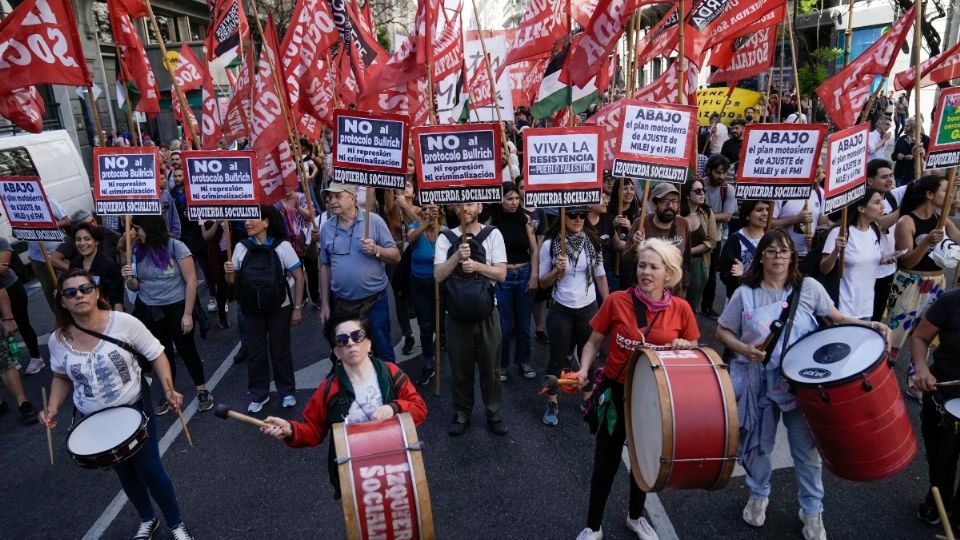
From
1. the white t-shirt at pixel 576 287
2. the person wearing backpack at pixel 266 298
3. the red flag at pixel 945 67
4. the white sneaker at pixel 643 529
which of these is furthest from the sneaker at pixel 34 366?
the red flag at pixel 945 67

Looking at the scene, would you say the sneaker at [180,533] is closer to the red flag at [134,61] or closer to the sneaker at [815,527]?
the sneaker at [815,527]

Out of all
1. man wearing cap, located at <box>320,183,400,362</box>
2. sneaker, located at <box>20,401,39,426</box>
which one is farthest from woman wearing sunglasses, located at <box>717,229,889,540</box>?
sneaker, located at <box>20,401,39,426</box>

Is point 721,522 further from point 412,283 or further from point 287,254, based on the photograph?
point 287,254

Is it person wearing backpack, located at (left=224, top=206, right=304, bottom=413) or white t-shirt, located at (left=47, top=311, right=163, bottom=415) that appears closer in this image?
white t-shirt, located at (left=47, top=311, right=163, bottom=415)

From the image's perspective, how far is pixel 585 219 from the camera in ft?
17.9

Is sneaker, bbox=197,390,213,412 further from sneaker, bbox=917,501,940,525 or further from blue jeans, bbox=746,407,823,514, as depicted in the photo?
sneaker, bbox=917,501,940,525

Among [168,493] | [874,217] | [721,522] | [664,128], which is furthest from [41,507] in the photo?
[874,217]

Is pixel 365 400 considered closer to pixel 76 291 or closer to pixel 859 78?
pixel 76 291

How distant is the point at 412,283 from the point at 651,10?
32.4 m

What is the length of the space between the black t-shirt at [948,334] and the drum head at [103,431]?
444 centimetres

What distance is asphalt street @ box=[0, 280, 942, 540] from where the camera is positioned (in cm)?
380

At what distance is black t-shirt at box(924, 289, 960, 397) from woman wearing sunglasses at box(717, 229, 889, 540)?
0.33 meters

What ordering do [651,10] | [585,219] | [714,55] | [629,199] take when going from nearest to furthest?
[585,219], [629,199], [714,55], [651,10]

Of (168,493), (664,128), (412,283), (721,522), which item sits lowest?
(721,522)
